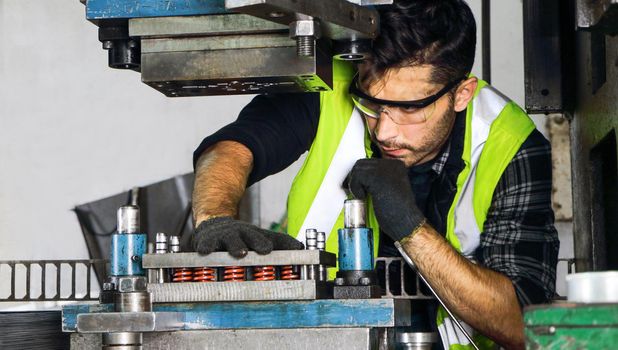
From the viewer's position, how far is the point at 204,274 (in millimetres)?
1470

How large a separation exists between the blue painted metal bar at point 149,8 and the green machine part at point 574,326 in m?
0.74

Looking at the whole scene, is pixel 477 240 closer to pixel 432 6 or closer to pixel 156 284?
pixel 432 6

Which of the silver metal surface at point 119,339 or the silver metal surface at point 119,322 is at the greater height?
the silver metal surface at point 119,322

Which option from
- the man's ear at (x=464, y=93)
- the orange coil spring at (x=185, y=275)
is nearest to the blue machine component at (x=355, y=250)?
the orange coil spring at (x=185, y=275)

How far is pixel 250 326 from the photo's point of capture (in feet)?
4.62

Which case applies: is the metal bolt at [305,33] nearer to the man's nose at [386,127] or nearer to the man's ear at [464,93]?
the man's nose at [386,127]

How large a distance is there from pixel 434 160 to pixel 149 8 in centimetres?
82

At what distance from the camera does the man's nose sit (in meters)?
1.87

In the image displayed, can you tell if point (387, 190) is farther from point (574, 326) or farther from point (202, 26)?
point (574, 326)

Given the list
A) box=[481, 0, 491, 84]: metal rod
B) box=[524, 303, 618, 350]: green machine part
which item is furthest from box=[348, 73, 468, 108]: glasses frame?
box=[481, 0, 491, 84]: metal rod

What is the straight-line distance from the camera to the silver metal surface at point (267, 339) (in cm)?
137

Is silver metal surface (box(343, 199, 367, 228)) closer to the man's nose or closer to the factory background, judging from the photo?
the man's nose

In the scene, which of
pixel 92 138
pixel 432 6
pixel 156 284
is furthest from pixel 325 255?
pixel 92 138

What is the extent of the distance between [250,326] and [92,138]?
3.09 metres
